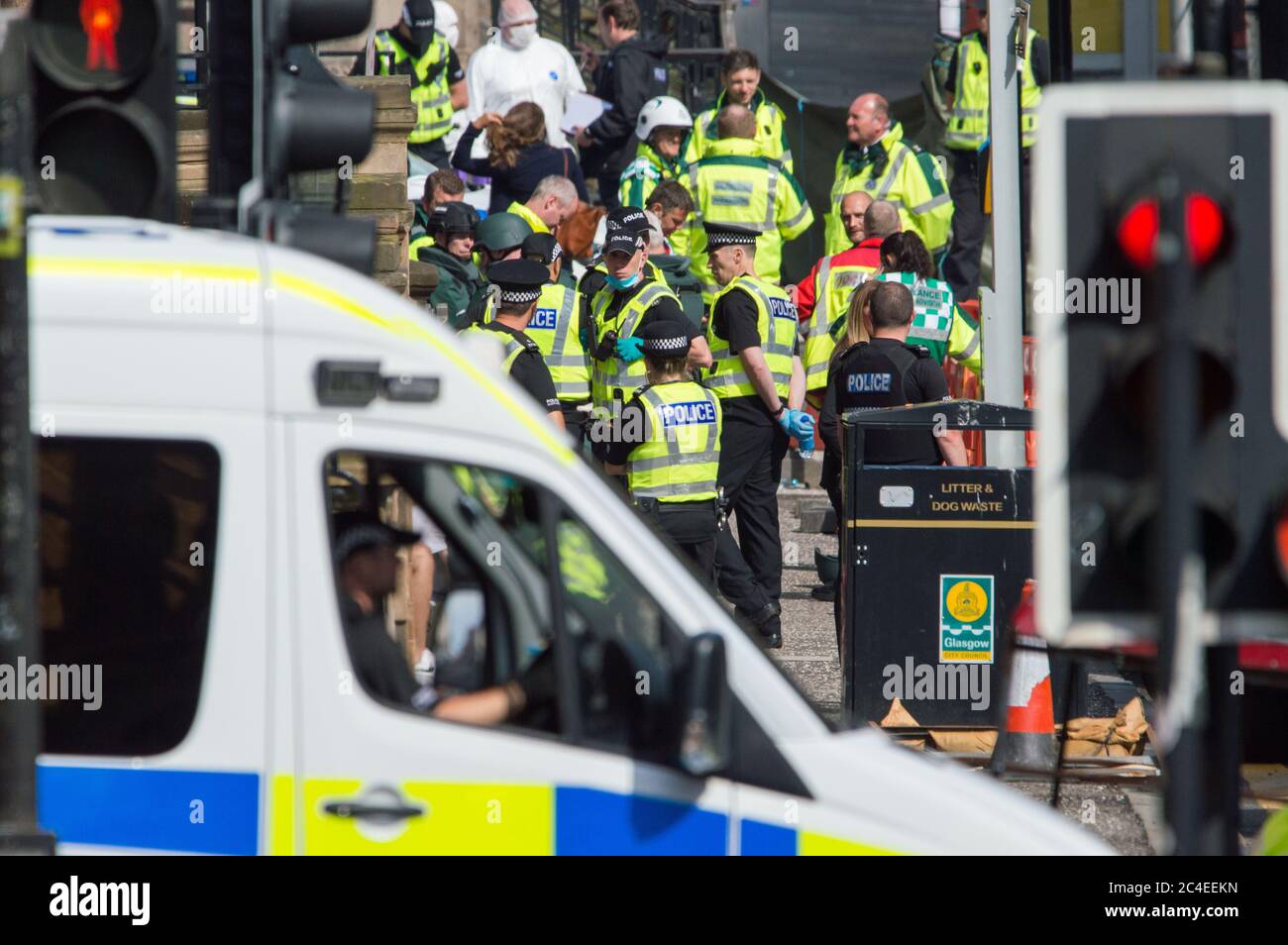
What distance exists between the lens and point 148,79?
524 centimetres

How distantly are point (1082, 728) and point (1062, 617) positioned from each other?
535 cm

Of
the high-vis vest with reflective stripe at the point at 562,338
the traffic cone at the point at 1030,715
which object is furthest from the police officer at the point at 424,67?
the traffic cone at the point at 1030,715

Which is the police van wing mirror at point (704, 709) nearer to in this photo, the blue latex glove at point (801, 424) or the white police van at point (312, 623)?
the white police van at point (312, 623)

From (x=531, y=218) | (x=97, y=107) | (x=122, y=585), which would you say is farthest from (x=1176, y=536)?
(x=531, y=218)

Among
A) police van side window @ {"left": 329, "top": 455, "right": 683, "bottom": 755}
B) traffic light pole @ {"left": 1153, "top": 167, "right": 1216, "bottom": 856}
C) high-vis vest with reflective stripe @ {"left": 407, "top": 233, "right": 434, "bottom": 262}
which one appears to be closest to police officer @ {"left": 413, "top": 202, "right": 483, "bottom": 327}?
high-vis vest with reflective stripe @ {"left": 407, "top": 233, "right": 434, "bottom": 262}

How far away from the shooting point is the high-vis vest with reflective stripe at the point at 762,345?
36.0 feet

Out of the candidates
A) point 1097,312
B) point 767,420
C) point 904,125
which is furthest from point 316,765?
point 904,125

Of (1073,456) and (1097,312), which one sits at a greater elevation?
(1097,312)

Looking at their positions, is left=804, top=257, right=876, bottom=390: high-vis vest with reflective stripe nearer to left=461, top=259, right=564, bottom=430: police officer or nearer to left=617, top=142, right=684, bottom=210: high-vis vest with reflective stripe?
left=461, top=259, right=564, bottom=430: police officer

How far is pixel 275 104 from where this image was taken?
5.81 meters

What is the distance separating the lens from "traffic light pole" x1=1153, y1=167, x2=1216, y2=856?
10.6 ft

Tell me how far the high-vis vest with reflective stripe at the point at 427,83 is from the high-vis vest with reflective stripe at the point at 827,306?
13.7 ft

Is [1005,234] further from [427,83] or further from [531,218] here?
[427,83]
